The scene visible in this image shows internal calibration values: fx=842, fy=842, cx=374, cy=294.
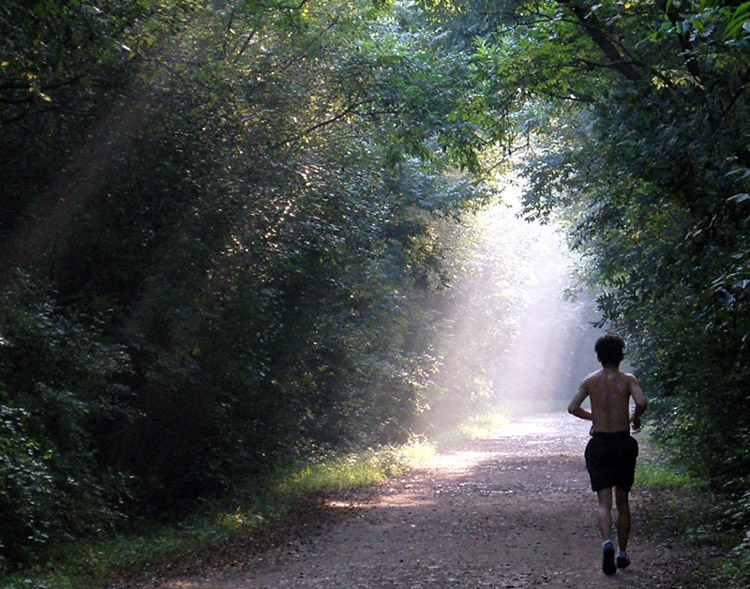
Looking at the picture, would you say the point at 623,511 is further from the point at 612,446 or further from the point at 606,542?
the point at 612,446

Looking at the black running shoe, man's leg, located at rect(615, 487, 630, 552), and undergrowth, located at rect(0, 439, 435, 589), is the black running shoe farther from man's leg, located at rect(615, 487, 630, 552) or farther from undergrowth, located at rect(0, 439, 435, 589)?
undergrowth, located at rect(0, 439, 435, 589)

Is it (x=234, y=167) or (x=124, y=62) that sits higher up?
(x=124, y=62)

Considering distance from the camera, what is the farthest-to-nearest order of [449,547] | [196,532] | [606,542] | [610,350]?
[196,532] → [449,547] → [610,350] → [606,542]

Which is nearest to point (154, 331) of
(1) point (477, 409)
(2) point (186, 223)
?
(2) point (186, 223)

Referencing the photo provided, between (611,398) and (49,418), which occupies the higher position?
(611,398)

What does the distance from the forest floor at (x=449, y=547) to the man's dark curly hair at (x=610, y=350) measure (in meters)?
1.79

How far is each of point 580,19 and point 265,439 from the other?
8359 millimetres

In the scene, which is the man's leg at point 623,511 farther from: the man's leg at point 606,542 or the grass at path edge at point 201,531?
the grass at path edge at point 201,531

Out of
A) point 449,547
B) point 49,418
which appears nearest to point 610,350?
point 449,547

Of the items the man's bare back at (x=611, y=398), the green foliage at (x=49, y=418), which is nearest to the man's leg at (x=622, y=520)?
the man's bare back at (x=611, y=398)

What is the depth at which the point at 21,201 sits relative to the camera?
10562 mm

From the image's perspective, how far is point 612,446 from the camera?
7.10 metres

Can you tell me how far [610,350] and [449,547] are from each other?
312 centimetres

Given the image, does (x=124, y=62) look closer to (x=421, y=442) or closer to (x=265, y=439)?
(x=265, y=439)
